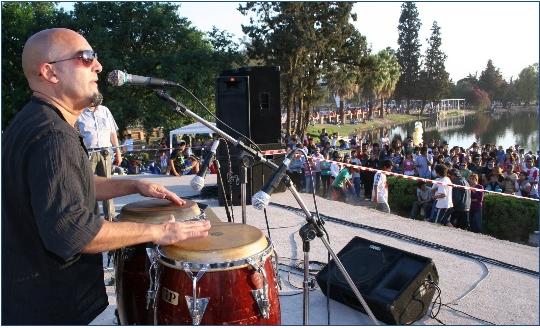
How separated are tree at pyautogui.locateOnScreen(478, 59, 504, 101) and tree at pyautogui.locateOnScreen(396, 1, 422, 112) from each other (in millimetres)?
32558

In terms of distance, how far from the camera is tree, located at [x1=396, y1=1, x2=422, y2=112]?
62.1 meters

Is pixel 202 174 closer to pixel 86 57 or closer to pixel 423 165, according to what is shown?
pixel 86 57

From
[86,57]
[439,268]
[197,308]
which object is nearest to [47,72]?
[86,57]

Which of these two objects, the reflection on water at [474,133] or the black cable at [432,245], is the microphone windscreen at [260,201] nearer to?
the black cable at [432,245]

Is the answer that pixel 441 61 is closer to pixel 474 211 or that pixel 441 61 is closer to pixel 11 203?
pixel 474 211

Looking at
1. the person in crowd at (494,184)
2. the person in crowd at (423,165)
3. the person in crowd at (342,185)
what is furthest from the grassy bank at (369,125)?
the person in crowd at (494,184)

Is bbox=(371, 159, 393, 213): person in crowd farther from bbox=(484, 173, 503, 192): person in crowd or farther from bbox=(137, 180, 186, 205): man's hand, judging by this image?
bbox=(137, 180, 186, 205): man's hand

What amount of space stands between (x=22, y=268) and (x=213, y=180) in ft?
25.8

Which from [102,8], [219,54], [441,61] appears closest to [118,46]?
[102,8]

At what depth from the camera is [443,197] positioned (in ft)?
26.2

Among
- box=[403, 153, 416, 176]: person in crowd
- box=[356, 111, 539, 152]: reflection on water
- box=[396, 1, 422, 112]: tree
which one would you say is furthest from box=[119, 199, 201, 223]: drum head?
box=[396, 1, 422, 112]: tree

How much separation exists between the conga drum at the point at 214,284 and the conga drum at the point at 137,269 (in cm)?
30

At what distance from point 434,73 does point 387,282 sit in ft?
235

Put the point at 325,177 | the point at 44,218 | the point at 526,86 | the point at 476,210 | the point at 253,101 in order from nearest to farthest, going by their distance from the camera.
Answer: the point at 44,218 < the point at 253,101 < the point at 476,210 < the point at 325,177 < the point at 526,86
